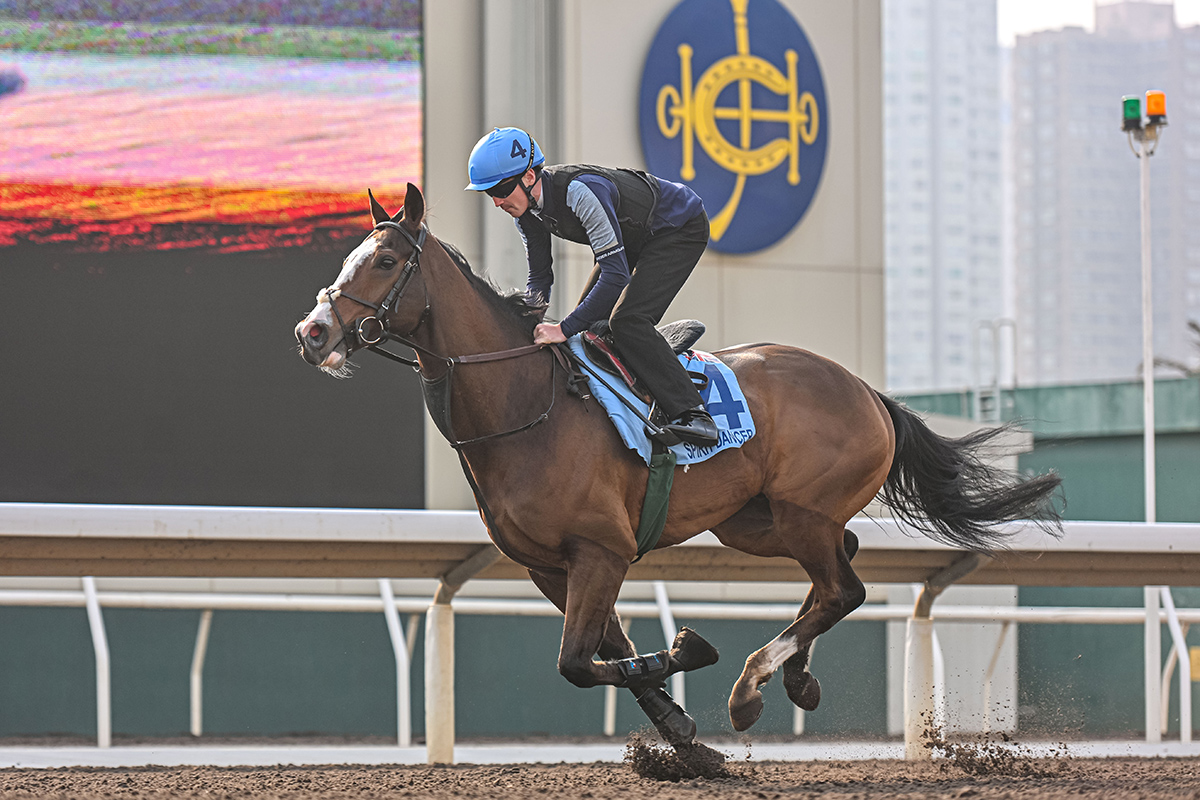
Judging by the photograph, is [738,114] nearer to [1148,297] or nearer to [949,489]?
[1148,297]

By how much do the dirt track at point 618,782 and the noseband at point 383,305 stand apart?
1409 mm

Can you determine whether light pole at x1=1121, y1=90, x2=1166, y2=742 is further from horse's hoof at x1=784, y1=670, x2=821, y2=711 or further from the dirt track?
horse's hoof at x1=784, y1=670, x2=821, y2=711

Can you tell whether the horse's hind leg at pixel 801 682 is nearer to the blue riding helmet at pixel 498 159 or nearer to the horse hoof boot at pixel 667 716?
the horse hoof boot at pixel 667 716

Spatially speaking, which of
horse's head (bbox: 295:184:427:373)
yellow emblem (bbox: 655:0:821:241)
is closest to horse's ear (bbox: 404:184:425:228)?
horse's head (bbox: 295:184:427:373)

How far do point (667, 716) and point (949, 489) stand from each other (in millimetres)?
1482

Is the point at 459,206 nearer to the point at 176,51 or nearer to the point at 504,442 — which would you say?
the point at 176,51

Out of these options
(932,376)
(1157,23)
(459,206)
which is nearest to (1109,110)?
(1157,23)

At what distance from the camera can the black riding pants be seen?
455 cm

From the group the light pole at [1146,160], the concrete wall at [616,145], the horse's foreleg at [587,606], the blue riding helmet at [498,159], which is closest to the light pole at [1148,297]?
the light pole at [1146,160]

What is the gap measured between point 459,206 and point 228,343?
6.33 ft

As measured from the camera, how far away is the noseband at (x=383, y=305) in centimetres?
410

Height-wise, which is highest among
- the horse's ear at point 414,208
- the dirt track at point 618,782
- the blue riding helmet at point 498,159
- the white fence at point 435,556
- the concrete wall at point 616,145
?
the concrete wall at point 616,145

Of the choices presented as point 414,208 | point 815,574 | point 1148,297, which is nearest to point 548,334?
point 414,208

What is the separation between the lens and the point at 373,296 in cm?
416
